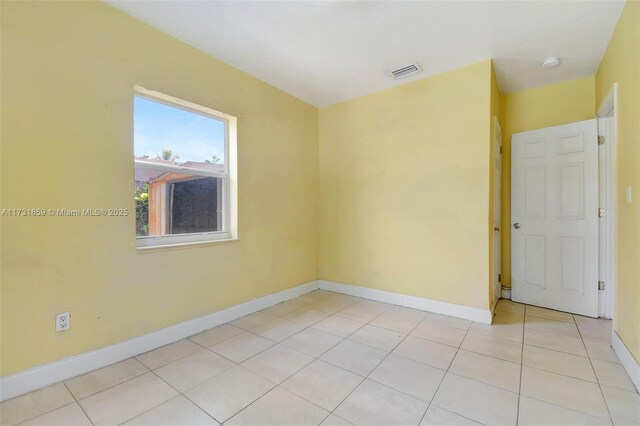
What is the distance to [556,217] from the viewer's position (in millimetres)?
3170

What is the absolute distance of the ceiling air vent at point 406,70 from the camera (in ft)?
9.49

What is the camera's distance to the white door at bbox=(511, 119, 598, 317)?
2.98m

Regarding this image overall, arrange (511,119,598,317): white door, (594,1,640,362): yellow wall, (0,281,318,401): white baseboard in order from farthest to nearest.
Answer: (511,119,598,317): white door < (594,1,640,362): yellow wall < (0,281,318,401): white baseboard

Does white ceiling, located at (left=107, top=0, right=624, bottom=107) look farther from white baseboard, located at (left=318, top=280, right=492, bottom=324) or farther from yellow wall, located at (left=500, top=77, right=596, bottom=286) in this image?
white baseboard, located at (left=318, top=280, right=492, bottom=324)

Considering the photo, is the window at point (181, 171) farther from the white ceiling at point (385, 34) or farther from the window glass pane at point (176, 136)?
the white ceiling at point (385, 34)

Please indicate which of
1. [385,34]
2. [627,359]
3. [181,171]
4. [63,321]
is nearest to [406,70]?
[385,34]

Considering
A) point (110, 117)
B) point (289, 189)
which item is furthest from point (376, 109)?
point (110, 117)

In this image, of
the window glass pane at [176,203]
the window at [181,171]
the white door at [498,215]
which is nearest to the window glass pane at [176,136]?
the window at [181,171]

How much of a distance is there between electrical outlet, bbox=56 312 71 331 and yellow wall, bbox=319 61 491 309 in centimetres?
282

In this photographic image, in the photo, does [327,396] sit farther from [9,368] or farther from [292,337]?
[9,368]

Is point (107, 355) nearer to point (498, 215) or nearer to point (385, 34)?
point (385, 34)

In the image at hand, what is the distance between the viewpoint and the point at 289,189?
142 inches

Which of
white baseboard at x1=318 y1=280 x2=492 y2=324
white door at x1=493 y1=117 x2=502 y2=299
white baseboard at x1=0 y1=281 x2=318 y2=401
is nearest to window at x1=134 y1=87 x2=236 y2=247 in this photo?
white baseboard at x1=0 y1=281 x2=318 y2=401

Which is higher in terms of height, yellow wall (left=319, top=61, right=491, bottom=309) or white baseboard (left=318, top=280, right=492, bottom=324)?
yellow wall (left=319, top=61, right=491, bottom=309)
